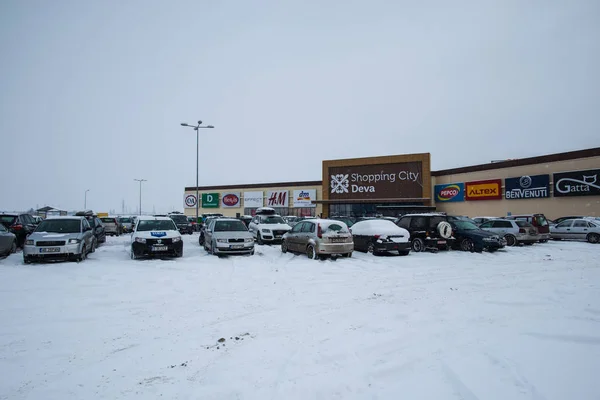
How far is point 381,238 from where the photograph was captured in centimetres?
1379

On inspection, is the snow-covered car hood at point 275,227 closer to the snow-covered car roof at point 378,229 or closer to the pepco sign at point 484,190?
the snow-covered car roof at point 378,229

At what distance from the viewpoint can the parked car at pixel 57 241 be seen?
446 inches

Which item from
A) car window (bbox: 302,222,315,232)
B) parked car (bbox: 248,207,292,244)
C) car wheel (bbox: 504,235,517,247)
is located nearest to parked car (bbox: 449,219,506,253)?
car wheel (bbox: 504,235,517,247)

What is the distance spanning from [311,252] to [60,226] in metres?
9.38

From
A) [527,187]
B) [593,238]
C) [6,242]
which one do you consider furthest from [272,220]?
[527,187]

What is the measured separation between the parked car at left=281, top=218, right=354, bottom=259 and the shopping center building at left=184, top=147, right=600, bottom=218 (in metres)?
24.0

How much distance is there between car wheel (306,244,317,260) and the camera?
1284 centimetres

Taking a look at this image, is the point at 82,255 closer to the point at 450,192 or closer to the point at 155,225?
the point at 155,225

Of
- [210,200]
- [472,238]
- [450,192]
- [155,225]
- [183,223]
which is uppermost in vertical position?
[450,192]

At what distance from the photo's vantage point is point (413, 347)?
4336 mm

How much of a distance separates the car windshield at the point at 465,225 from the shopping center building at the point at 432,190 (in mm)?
17043

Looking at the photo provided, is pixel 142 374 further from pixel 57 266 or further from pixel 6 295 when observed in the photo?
pixel 57 266

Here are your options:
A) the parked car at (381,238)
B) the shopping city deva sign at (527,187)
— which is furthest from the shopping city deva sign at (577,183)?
the parked car at (381,238)

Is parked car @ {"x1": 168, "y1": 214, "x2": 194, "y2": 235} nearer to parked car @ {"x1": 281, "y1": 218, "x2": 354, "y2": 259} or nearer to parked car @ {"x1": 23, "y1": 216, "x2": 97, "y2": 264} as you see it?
parked car @ {"x1": 23, "y1": 216, "x2": 97, "y2": 264}
